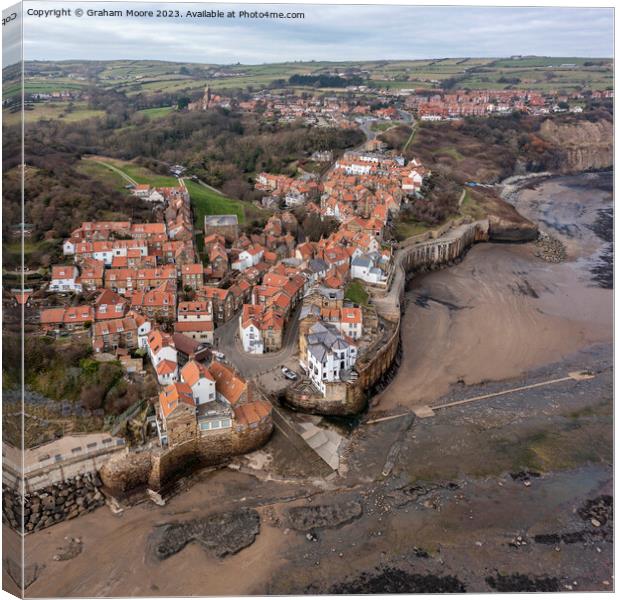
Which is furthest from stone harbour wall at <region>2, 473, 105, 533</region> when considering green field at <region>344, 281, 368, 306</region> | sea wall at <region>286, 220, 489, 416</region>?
green field at <region>344, 281, 368, 306</region>

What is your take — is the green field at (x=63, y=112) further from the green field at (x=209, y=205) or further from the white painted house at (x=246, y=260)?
the white painted house at (x=246, y=260)

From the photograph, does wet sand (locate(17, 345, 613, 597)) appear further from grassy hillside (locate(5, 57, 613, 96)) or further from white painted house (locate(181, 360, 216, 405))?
grassy hillside (locate(5, 57, 613, 96))

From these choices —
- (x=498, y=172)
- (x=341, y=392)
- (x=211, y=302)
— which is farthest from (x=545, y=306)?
(x=498, y=172)

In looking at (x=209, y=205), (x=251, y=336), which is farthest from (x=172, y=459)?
(x=209, y=205)

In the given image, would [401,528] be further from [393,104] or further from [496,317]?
[393,104]

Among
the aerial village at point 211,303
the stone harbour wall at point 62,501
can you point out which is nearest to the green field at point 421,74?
the aerial village at point 211,303

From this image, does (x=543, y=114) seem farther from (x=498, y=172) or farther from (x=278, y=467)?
(x=278, y=467)
